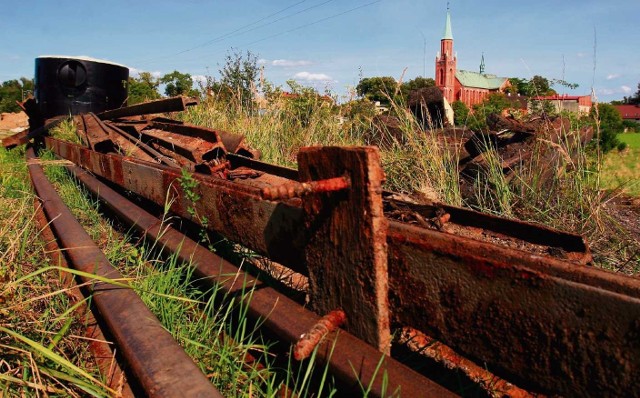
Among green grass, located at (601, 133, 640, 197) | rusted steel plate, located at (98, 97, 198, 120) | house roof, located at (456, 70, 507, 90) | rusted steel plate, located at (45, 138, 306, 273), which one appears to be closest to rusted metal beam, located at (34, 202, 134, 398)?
rusted steel plate, located at (45, 138, 306, 273)

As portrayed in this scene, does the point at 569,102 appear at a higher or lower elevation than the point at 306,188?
higher

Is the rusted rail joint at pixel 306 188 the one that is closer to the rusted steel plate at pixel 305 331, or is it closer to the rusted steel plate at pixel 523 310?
the rusted steel plate at pixel 523 310

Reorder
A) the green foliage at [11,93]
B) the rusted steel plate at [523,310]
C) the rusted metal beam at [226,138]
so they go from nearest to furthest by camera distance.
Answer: the rusted steel plate at [523,310]
the rusted metal beam at [226,138]
the green foliage at [11,93]

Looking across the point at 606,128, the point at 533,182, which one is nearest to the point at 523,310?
the point at 533,182

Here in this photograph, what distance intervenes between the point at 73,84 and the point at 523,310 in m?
8.17

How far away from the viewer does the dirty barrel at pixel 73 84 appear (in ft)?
24.3

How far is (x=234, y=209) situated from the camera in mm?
1938

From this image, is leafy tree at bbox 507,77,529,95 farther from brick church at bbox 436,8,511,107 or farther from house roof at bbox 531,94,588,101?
brick church at bbox 436,8,511,107

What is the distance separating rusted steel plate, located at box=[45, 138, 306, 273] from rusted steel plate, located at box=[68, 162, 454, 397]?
0.46 feet

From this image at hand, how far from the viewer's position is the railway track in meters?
0.94

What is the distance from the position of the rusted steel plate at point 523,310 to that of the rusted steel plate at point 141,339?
60 cm

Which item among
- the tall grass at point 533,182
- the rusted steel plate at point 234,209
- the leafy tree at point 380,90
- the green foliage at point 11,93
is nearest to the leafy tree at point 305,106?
the leafy tree at point 380,90

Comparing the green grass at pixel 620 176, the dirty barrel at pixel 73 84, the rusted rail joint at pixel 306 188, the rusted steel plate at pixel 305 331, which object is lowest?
the green grass at pixel 620 176

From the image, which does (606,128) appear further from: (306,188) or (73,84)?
(306,188)
